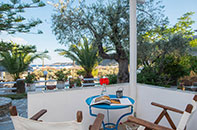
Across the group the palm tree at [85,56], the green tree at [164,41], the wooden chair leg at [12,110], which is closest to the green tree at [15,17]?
the palm tree at [85,56]

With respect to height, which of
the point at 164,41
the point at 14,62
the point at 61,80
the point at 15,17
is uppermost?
the point at 15,17

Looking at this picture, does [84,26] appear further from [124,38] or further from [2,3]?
[2,3]

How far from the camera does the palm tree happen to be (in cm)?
696

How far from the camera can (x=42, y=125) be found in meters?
1.41

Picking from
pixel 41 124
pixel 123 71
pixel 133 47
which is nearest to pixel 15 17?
pixel 123 71

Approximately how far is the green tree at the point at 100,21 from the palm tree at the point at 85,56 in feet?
4.73

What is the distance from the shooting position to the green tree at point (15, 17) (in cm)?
532

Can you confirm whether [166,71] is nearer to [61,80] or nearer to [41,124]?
[61,80]

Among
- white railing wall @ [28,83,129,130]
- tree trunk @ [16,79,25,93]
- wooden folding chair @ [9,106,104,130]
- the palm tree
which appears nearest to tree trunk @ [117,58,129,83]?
the palm tree

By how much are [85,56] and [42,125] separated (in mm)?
5754

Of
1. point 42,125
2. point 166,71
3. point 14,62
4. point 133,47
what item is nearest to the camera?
point 42,125

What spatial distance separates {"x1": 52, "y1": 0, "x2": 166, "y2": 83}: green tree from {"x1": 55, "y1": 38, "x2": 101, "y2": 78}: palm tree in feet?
4.73

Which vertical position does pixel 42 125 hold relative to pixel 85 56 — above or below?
below

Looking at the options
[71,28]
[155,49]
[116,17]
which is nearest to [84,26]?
[71,28]
